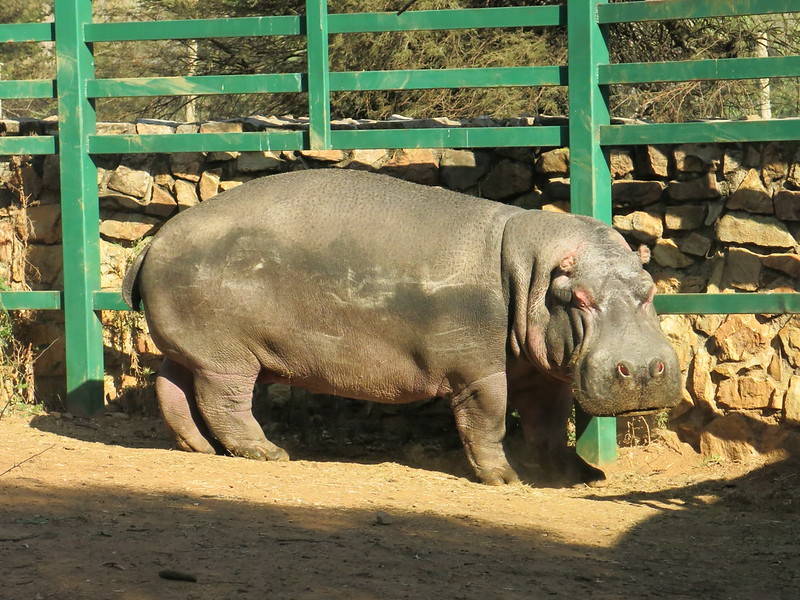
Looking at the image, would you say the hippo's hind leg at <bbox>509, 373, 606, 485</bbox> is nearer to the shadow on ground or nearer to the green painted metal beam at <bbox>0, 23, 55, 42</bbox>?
the shadow on ground

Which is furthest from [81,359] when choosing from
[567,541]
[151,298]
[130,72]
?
[130,72]

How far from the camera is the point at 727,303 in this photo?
640 cm

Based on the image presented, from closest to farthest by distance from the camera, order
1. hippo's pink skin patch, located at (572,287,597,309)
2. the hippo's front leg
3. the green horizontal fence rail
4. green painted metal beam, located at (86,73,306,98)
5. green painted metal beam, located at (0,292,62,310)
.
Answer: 1. hippo's pink skin patch, located at (572,287,597,309)
2. the hippo's front leg
3. the green horizontal fence rail
4. green painted metal beam, located at (86,73,306,98)
5. green painted metal beam, located at (0,292,62,310)

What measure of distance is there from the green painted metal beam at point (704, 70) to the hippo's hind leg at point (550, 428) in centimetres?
177

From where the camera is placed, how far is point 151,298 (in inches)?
259

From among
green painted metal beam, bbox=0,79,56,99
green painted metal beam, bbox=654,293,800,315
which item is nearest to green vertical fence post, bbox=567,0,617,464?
green painted metal beam, bbox=654,293,800,315

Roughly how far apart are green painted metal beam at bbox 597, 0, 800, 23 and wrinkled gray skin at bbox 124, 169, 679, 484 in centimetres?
130

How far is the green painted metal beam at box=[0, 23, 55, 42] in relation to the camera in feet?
25.1

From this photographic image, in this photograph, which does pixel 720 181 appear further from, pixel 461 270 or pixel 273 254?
pixel 273 254

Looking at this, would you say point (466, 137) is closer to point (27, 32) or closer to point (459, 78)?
point (459, 78)

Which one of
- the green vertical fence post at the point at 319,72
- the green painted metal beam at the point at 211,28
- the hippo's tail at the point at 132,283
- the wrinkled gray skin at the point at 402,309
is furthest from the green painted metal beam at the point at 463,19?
the hippo's tail at the point at 132,283

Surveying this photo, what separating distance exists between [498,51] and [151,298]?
21.2 ft

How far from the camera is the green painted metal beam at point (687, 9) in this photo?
6402 mm

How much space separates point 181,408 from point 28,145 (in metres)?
2.17
